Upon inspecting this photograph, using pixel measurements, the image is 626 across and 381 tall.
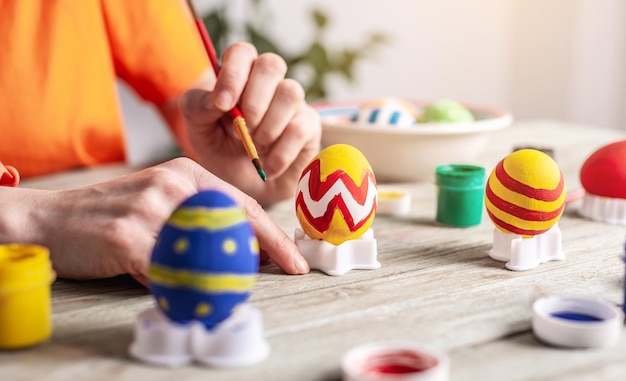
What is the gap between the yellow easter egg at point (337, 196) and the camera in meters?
0.88

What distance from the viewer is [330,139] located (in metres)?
1.39

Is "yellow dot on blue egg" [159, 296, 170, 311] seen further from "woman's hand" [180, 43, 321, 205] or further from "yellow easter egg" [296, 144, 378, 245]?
"woman's hand" [180, 43, 321, 205]

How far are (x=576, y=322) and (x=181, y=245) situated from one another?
36cm

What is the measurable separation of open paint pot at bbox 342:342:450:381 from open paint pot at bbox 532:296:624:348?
11cm

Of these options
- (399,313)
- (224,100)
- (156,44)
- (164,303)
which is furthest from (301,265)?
(156,44)

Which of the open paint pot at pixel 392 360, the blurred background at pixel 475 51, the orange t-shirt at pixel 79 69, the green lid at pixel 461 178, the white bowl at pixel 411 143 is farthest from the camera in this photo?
the blurred background at pixel 475 51

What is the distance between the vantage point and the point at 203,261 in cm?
61

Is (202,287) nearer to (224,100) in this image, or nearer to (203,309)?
(203,309)

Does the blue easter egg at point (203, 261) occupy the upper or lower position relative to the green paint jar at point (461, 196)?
upper

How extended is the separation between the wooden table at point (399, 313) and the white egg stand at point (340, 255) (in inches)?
0.5

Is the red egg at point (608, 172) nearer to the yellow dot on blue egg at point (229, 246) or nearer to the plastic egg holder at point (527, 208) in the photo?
the plastic egg holder at point (527, 208)

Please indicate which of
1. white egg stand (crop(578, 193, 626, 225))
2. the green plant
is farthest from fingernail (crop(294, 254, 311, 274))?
the green plant

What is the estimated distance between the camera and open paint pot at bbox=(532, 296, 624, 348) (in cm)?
66

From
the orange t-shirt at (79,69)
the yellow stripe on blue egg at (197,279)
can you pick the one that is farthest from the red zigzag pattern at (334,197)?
the orange t-shirt at (79,69)
